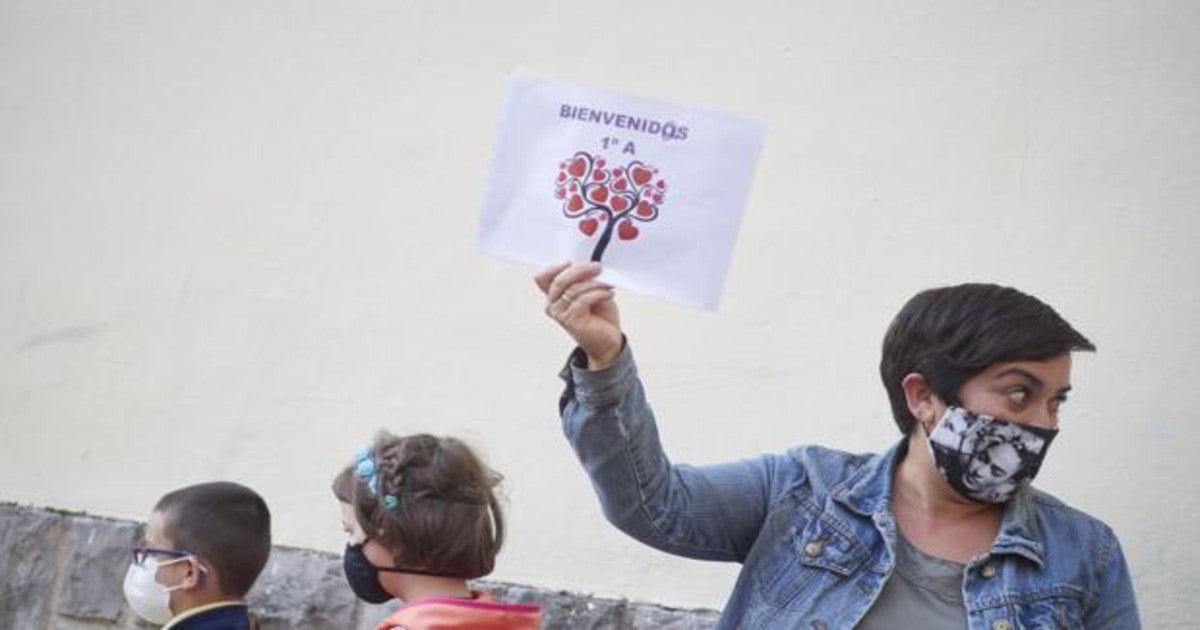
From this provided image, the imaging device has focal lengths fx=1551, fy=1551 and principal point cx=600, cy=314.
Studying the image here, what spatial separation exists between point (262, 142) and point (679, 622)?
1.90m

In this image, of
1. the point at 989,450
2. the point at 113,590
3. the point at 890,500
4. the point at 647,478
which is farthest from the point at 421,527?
Result: the point at 113,590

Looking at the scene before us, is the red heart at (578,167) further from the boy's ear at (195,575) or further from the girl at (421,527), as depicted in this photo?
the boy's ear at (195,575)

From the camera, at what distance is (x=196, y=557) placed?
3.26 meters

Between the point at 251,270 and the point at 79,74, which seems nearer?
the point at 251,270

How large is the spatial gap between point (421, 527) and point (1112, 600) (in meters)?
1.22

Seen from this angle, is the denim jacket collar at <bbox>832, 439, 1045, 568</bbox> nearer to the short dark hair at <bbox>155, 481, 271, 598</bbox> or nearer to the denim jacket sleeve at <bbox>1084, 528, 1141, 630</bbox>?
the denim jacket sleeve at <bbox>1084, 528, 1141, 630</bbox>

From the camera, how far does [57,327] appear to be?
4.75 meters

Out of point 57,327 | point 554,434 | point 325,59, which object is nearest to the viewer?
point 554,434

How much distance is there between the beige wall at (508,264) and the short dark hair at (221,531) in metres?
0.80

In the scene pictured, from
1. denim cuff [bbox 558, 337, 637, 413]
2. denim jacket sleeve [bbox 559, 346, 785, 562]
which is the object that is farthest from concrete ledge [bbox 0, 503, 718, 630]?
denim cuff [bbox 558, 337, 637, 413]

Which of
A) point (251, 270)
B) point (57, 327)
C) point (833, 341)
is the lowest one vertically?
point (57, 327)

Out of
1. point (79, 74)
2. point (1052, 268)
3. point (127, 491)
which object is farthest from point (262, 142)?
point (1052, 268)

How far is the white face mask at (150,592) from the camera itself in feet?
10.7

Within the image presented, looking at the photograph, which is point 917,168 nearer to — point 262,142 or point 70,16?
point 262,142
